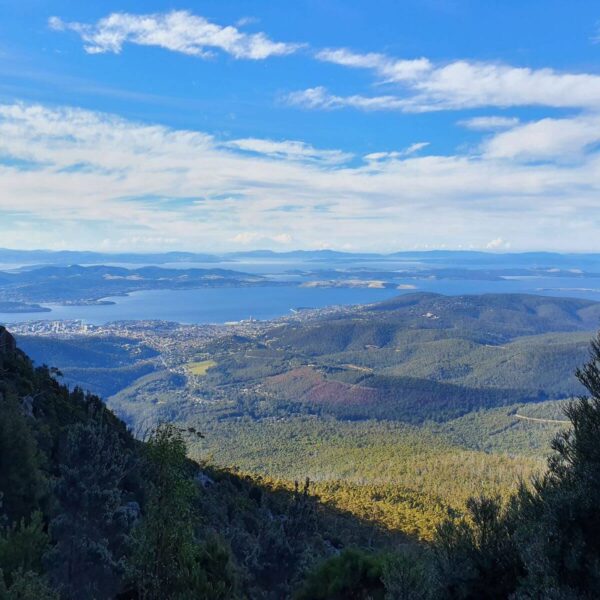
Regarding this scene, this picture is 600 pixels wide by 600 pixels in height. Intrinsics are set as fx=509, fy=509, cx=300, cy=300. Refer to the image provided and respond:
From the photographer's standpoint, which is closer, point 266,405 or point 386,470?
point 386,470

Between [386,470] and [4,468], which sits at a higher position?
[4,468]

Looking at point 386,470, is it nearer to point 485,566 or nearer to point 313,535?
point 313,535

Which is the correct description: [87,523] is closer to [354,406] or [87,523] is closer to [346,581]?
[346,581]

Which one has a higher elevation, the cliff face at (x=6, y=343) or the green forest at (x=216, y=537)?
the cliff face at (x=6, y=343)

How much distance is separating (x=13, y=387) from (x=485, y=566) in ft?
71.6

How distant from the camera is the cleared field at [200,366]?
161 m

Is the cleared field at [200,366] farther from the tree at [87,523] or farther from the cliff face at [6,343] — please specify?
the tree at [87,523]

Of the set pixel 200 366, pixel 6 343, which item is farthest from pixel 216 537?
pixel 200 366

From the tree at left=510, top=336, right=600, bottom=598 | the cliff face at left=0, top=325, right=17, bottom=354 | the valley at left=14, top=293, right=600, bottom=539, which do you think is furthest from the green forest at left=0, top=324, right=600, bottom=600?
the valley at left=14, top=293, right=600, bottom=539

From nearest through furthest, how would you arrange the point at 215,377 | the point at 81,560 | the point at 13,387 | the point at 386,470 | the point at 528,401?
1. the point at 81,560
2. the point at 13,387
3. the point at 386,470
4. the point at 528,401
5. the point at 215,377

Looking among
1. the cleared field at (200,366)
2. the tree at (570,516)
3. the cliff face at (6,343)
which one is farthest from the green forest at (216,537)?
the cleared field at (200,366)

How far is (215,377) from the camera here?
157000 mm

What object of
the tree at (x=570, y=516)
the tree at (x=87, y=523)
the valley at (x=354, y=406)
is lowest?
the valley at (x=354, y=406)

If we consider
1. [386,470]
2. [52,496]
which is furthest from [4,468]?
[386,470]
